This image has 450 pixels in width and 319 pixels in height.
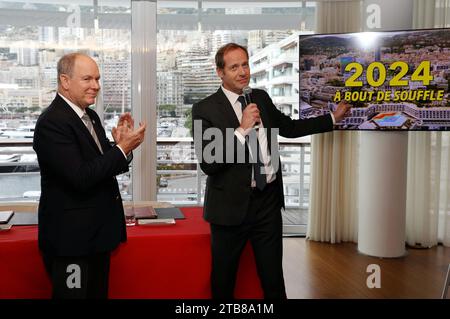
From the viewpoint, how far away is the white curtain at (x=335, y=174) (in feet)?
15.3

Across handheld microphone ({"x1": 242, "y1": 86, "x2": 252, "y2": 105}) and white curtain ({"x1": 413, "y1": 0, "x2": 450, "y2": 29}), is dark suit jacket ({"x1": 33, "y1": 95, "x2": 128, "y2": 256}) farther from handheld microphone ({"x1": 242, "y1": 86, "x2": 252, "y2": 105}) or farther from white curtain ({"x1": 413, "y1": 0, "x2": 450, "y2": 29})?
white curtain ({"x1": 413, "y1": 0, "x2": 450, "y2": 29})

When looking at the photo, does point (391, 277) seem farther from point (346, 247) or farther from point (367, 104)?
point (367, 104)

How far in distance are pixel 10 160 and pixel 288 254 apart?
287 cm

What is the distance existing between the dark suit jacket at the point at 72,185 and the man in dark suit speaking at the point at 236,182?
1.61 ft

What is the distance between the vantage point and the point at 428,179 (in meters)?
4.75

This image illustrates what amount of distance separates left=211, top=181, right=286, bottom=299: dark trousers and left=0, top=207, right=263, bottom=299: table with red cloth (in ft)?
0.39

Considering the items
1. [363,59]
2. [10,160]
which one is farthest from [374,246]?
[10,160]

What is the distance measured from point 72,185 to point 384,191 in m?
3.09

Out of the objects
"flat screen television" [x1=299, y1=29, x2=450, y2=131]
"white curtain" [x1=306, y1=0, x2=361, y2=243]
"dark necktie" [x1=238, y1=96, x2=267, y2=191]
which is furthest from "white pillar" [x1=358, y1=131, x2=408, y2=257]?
"dark necktie" [x1=238, y1=96, x2=267, y2=191]

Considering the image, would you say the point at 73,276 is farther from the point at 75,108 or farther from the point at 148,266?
the point at 75,108

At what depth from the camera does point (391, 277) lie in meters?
3.84

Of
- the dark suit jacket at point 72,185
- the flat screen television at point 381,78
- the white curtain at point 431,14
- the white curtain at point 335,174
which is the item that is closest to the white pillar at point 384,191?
the flat screen television at point 381,78

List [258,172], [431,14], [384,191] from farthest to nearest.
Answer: [431,14] < [384,191] < [258,172]

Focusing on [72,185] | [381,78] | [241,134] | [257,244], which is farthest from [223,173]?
[381,78]
